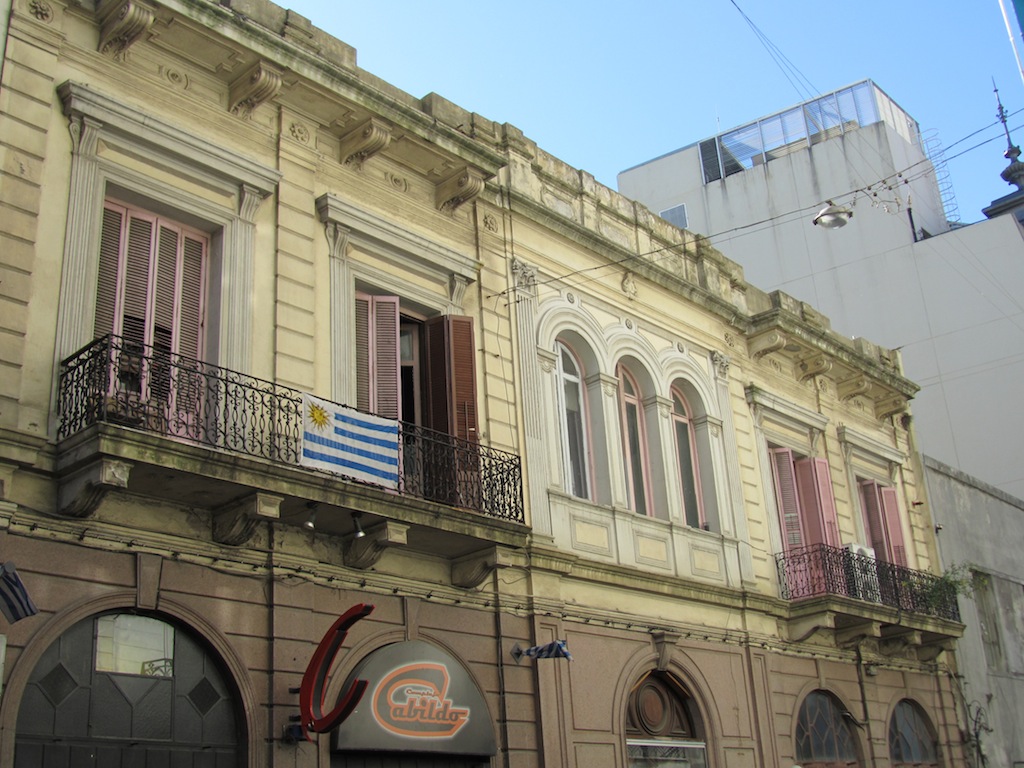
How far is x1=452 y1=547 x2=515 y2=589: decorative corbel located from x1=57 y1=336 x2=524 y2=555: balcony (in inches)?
6.6

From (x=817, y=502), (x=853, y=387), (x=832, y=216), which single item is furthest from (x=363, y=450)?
(x=853, y=387)

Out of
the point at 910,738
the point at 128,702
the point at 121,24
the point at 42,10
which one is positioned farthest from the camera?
the point at 910,738

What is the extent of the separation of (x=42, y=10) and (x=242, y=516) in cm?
521

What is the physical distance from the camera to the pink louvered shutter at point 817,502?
19797mm

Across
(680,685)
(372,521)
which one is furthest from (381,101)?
(680,685)

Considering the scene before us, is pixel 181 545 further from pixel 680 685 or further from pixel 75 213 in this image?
pixel 680 685

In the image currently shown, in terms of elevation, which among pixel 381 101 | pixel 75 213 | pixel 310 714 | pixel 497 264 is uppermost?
pixel 381 101

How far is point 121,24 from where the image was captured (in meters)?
11.4

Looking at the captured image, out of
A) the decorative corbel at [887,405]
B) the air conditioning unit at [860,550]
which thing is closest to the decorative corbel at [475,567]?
the air conditioning unit at [860,550]

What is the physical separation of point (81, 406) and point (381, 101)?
5464 mm

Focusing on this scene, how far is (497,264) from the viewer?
15.5m

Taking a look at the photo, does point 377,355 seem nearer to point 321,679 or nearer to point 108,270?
point 108,270

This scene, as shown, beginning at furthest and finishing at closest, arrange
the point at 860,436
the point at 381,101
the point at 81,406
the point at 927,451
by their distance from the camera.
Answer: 1. the point at 927,451
2. the point at 860,436
3. the point at 381,101
4. the point at 81,406

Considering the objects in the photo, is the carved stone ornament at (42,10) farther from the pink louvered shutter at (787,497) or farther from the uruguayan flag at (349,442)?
the pink louvered shutter at (787,497)
